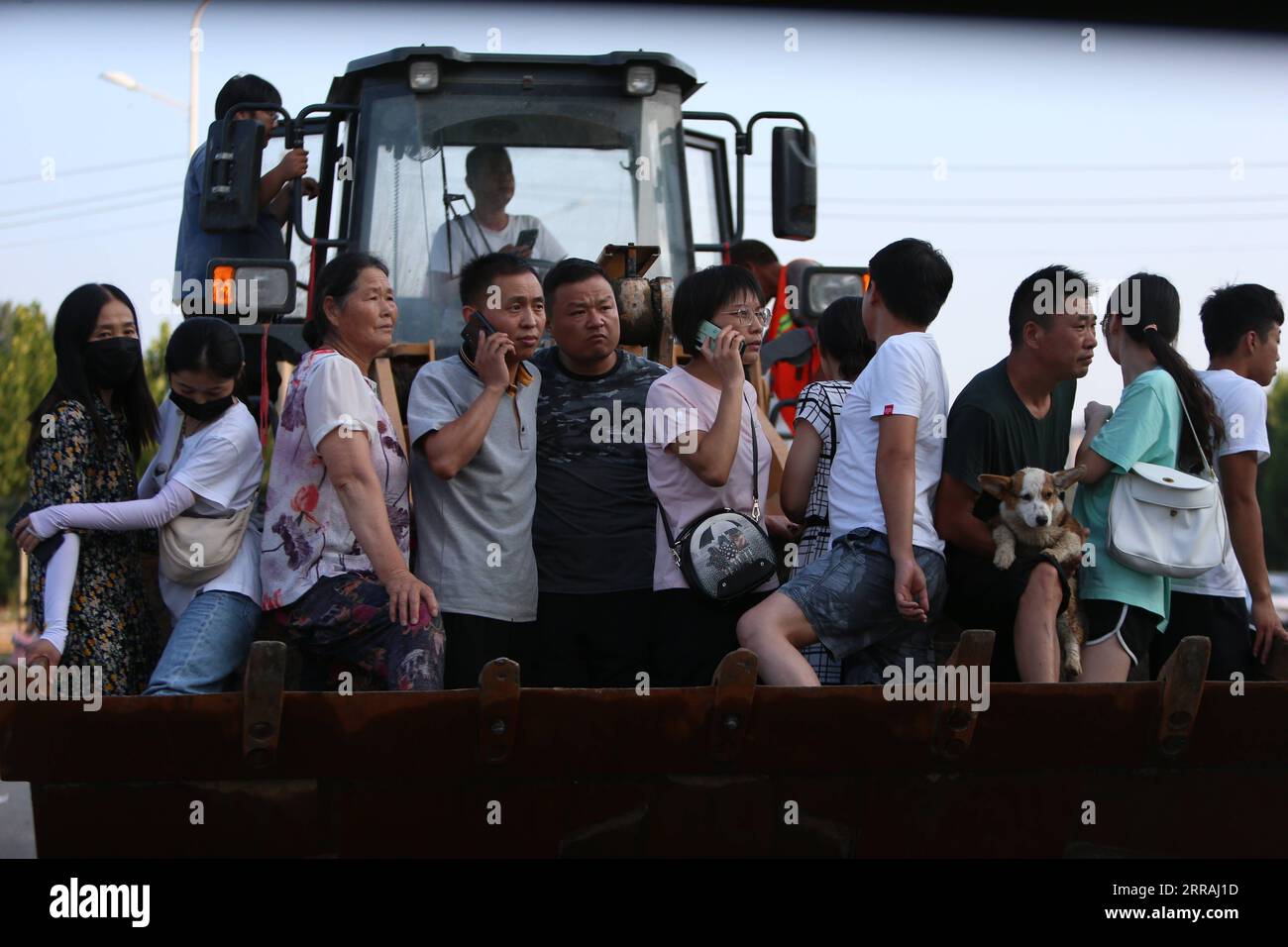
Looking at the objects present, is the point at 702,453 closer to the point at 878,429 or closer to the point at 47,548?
the point at 878,429

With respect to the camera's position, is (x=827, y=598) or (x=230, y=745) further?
(x=827, y=598)

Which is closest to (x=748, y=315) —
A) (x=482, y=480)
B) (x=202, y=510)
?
(x=482, y=480)

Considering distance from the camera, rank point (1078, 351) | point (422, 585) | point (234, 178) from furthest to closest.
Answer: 1. point (234, 178)
2. point (1078, 351)
3. point (422, 585)

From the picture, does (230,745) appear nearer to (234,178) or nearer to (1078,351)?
(1078,351)

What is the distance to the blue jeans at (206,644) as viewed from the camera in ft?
14.5

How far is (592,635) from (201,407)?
139cm

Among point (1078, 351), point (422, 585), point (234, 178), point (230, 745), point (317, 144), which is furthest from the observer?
point (317, 144)

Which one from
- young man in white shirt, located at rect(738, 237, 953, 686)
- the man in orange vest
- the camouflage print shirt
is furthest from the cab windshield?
young man in white shirt, located at rect(738, 237, 953, 686)

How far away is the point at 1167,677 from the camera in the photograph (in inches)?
166

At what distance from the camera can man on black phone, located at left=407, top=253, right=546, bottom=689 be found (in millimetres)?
4805

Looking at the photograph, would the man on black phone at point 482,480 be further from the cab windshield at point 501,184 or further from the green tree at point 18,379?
the green tree at point 18,379
